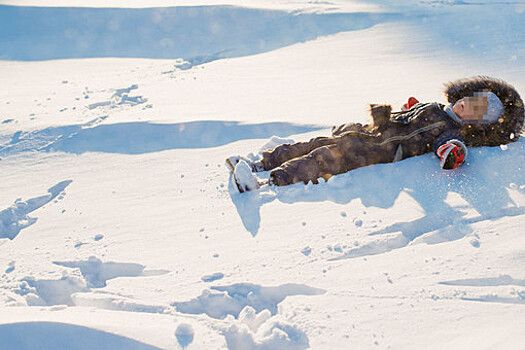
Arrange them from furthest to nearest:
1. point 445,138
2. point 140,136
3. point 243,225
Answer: point 140,136 < point 445,138 < point 243,225

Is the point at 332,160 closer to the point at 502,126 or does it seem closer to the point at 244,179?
the point at 244,179

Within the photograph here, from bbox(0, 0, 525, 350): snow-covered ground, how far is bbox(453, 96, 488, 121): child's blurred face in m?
0.22

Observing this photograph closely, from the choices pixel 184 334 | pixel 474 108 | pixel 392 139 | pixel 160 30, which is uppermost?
pixel 160 30

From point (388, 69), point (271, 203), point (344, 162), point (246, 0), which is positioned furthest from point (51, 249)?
point (246, 0)

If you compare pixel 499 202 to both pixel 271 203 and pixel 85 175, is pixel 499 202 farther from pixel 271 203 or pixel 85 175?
pixel 85 175

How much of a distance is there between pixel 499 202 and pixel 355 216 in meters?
0.67

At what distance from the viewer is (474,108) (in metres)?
2.38

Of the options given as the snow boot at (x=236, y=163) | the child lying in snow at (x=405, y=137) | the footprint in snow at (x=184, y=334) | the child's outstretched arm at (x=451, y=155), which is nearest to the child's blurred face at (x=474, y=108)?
the child lying in snow at (x=405, y=137)

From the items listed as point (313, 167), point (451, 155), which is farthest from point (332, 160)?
point (451, 155)

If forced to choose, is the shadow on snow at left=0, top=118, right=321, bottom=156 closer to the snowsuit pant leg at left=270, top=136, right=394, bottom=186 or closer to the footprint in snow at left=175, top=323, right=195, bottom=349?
the snowsuit pant leg at left=270, top=136, right=394, bottom=186

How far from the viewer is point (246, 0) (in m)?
8.62

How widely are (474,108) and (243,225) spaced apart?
1.62 m

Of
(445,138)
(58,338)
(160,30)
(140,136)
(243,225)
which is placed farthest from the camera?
(160,30)

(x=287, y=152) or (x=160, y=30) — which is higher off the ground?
(x=160, y=30)
